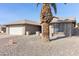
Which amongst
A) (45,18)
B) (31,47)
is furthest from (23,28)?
(31,47)

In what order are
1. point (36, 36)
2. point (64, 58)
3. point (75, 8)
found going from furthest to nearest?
point (36, 36) → point (75, 8) → point (64, 58)

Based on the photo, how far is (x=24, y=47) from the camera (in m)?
8.39

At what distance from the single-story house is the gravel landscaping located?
0.67 m

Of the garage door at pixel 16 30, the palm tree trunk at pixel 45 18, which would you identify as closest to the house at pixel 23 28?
the garage door at pixel 16 30

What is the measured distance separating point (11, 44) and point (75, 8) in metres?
3.39

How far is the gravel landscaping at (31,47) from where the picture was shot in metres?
7.45

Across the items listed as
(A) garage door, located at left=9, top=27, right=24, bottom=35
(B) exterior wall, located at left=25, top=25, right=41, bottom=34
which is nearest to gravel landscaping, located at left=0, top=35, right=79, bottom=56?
(A) garage door, located at left=9, top=27, right=24, bottom=35

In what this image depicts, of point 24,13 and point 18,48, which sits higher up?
point 24,13

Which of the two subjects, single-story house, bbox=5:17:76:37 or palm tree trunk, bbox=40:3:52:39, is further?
single-story house, bbox=5:17:76:37

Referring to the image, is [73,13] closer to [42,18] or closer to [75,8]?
[75,8]

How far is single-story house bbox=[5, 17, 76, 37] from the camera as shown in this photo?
10.2 m

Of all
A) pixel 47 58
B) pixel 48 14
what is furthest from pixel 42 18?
pixel 47 58

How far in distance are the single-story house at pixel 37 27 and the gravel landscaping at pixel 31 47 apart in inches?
26.6

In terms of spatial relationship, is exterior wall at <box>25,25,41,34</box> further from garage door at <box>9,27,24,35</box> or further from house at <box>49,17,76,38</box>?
house at <box>49,17,76,38</box>
